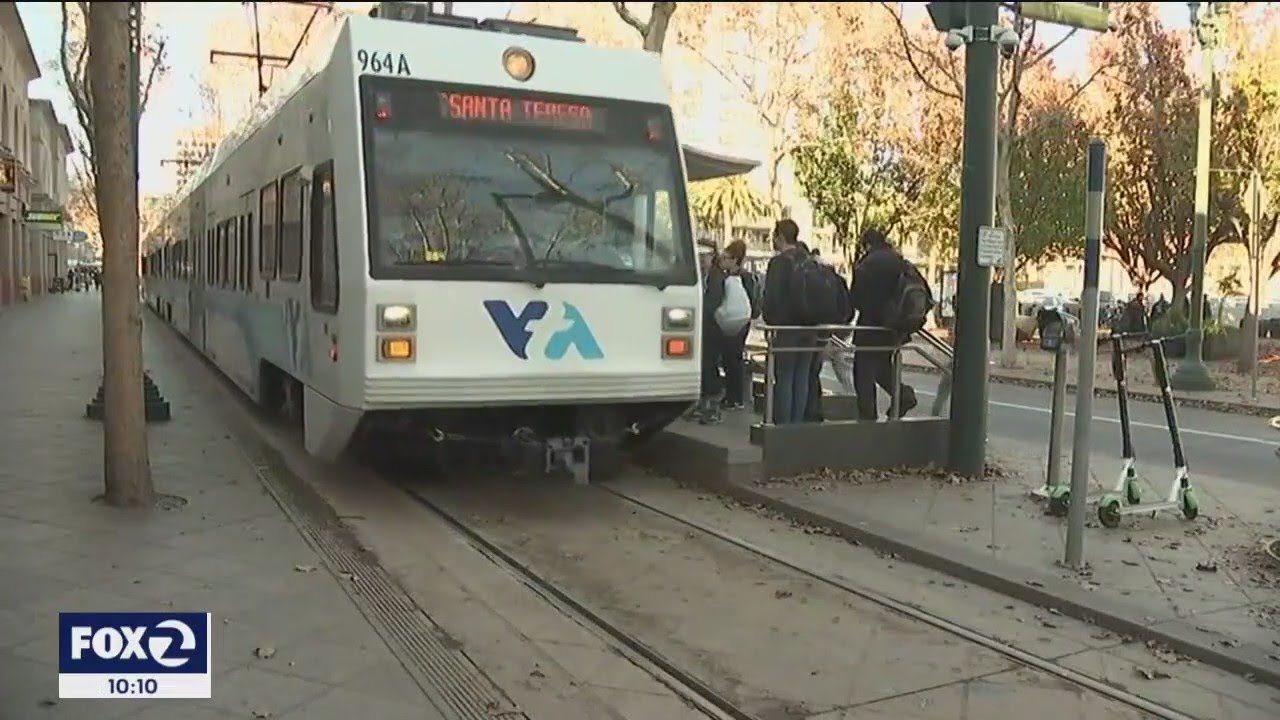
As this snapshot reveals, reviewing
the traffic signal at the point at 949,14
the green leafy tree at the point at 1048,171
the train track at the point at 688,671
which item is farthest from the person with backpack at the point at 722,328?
the green leafy tree at the point at 1048,171

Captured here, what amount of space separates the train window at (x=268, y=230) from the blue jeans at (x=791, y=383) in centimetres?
428

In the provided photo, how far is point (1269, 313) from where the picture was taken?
36781mm

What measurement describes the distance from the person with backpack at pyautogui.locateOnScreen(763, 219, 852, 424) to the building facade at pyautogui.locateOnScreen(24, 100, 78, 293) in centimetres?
3864

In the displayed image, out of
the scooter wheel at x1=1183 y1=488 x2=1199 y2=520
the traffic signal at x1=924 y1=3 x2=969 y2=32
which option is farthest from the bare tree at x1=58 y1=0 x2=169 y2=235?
the scooter wheel at x1=1183 y1=488 x2=1199 y2=520

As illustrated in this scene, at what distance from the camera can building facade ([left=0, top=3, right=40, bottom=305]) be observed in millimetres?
39312

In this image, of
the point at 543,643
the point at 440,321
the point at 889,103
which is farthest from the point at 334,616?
the point at 889,103

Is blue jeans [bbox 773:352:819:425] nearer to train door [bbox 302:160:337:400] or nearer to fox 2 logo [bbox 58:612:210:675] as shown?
train door [bbox 302:160:337:400]

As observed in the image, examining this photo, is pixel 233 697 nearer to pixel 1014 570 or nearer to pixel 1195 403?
pixel 1014 570

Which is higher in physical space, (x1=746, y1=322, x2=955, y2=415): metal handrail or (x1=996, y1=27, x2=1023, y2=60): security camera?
(x1=996, y1=27, x2=1023, y2=60): security camera

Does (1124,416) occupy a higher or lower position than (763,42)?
lower

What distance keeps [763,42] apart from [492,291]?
87.5 ft

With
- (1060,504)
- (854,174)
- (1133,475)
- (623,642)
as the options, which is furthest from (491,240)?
(854,174)

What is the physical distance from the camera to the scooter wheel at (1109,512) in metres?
7.52

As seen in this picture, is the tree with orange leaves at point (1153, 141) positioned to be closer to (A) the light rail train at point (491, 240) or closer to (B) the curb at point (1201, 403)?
(B) the curb at point (1201, 403)
